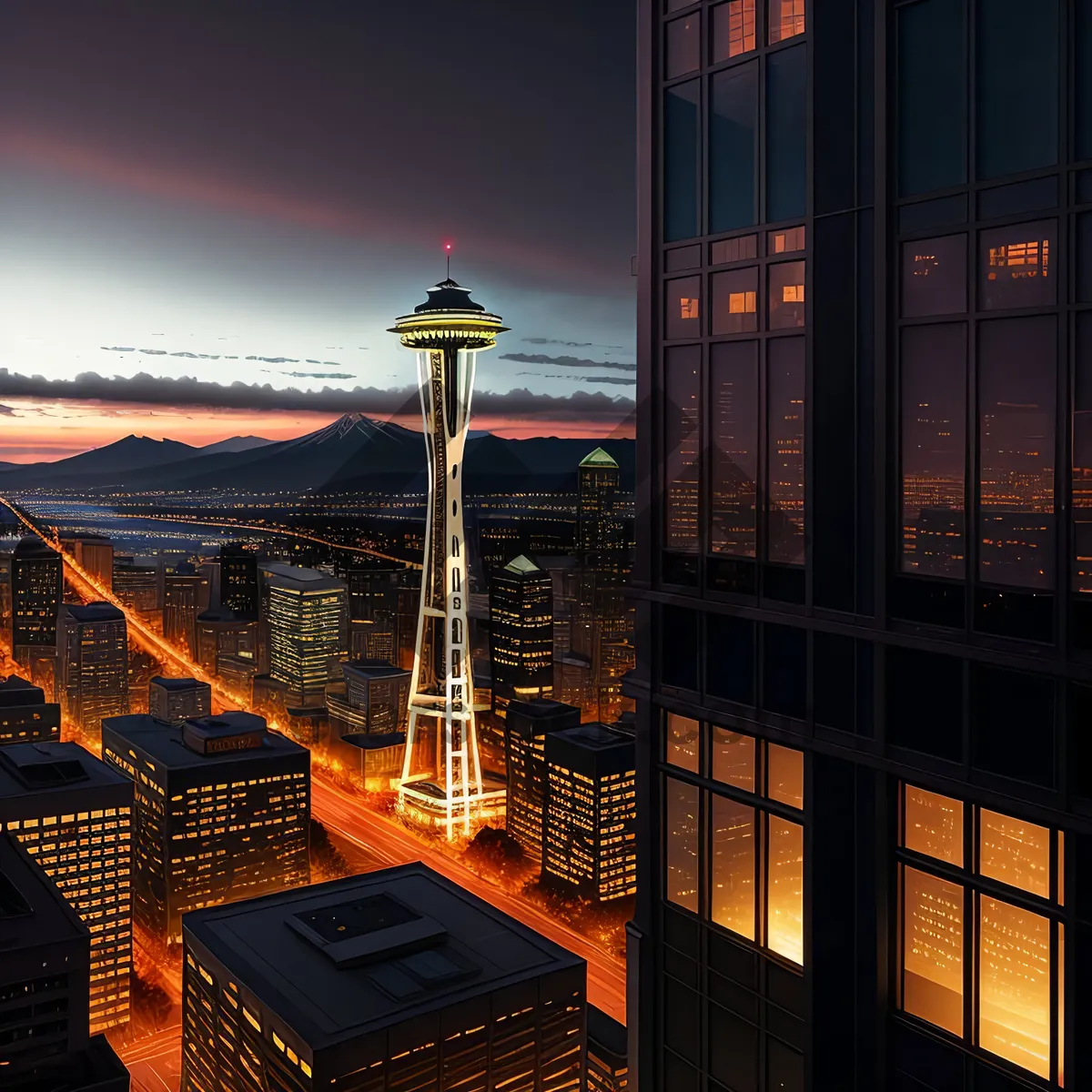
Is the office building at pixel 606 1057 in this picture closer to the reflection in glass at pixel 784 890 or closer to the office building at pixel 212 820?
the office building at pixel 212 820

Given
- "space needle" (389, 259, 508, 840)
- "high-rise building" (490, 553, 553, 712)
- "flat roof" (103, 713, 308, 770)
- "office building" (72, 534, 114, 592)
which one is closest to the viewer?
"space needle" (389, 259, 508, 840)

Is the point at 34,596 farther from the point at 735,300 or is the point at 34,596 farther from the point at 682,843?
the point at 735,300

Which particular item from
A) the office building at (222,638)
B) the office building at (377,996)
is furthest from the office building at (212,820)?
the office building at (222,638)

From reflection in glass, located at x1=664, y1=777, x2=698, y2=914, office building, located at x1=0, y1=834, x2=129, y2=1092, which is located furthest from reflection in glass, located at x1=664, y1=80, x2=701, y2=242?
office building, located at x1=0, y1=834, x2=129, y2=1092

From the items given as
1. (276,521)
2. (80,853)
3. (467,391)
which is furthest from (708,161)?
(276,521)

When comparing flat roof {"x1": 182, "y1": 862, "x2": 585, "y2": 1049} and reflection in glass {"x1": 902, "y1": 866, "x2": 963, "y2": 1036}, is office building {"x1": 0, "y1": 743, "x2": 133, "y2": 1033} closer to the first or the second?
flat roof {"x1": 182, "y1": 862, "x2": 585, "y2": 1049}

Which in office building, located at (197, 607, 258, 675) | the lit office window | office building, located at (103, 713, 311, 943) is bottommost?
office building, located at (103, 713, 311, 943)
